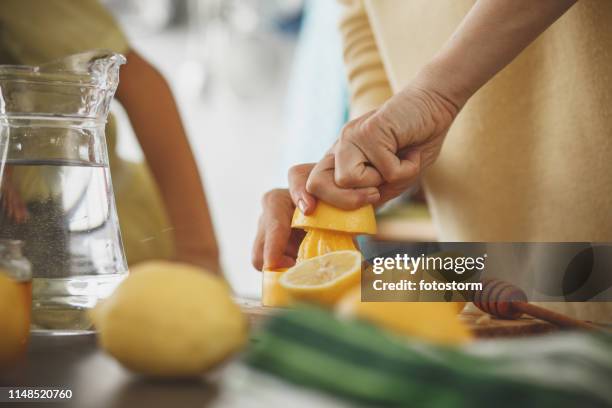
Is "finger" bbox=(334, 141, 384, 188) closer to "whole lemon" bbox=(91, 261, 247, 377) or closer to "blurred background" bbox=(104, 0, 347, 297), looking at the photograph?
"whole lemon" bbox=(91, 261, 247, 377)

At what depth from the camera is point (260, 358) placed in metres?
0.33

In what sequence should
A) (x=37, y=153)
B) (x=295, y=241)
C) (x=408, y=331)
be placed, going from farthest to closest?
(x=295, y=241) → (x=37, y=153) → (x=408, y=331)

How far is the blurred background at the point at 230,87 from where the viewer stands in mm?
3176

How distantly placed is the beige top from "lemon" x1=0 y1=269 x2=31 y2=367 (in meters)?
0.73

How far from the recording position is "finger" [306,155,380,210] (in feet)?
2.35

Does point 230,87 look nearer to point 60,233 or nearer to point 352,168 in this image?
point 352,168

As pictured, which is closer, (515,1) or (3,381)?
(3,381)

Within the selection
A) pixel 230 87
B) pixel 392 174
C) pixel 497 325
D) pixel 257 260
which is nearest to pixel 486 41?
pixel 392 174

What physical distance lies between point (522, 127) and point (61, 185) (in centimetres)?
67

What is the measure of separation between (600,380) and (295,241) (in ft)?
2.11

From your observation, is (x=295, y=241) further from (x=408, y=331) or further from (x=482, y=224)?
(x=408, y=331)

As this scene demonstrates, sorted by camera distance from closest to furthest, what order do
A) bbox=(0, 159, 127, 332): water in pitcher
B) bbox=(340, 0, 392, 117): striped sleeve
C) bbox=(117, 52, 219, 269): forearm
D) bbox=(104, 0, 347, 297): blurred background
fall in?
1. bbox=(0, 159, 127, 332): water in pitcher
2. bbox=(117, 52, 219, 269): forearm
3. bbox=(340, 0, 392, 117): striped sleeve
4. bbox=(104, 0, 347, 297): blurred background

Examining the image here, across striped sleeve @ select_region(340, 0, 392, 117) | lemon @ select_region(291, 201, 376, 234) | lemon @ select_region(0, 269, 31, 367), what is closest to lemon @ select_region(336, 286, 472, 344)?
lemon @ select_region(0, 269, 31, 367)

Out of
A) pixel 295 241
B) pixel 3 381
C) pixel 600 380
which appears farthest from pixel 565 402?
pixel 295 241
